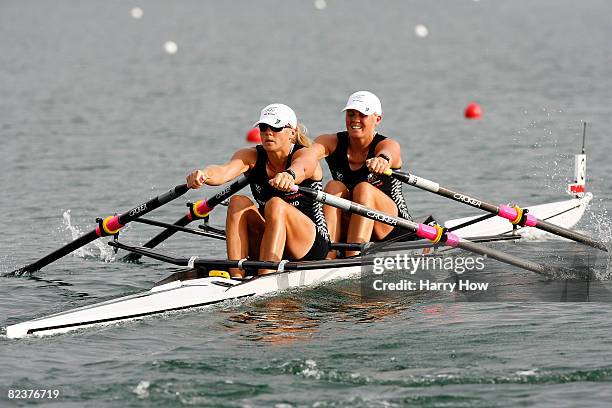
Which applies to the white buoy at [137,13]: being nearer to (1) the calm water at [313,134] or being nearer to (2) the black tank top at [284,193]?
(1) the calm water at [313,134]

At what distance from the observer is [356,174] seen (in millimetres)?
10750

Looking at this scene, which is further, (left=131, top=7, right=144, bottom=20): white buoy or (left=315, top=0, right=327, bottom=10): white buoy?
(left=315, top=0, right=327, bottom=10): white buoy

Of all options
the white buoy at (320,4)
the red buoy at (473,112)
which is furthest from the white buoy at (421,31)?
the red buoy at (473,112)

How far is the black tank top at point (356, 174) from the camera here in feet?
35.3

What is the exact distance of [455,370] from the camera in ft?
24.7

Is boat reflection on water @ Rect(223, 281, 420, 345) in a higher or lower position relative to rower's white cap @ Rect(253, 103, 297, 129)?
lower

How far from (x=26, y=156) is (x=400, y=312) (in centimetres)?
1146

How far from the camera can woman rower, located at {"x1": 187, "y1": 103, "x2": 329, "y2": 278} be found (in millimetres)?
9500

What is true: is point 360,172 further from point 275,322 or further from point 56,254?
point 56,254

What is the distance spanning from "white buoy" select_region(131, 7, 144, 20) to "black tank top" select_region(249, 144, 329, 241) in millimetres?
58380

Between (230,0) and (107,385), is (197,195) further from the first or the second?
(230,0)

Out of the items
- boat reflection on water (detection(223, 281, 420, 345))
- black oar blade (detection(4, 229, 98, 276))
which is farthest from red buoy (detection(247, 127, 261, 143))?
boat reflection on water (detection(223, 281, 420, 345))

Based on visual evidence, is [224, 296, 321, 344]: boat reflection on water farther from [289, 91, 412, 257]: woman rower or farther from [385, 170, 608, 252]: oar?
[385, 170, 608, 252]: oar

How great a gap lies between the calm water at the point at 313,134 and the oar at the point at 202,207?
423mm
